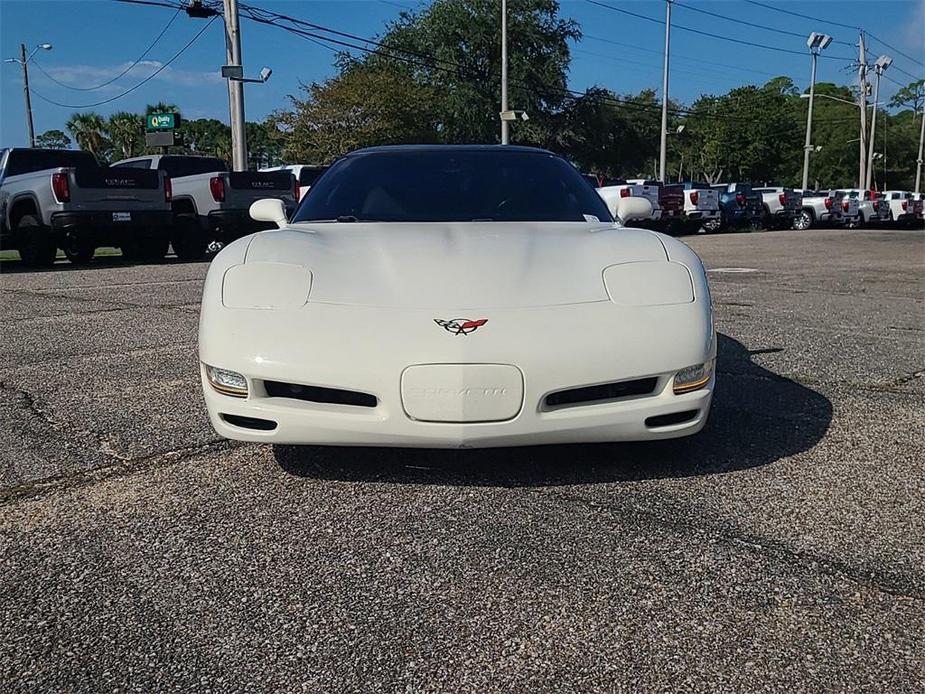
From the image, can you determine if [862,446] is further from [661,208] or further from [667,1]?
[667,1]

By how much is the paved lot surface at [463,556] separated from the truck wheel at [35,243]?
857cm

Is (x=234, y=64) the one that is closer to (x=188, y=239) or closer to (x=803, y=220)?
(x=188, y=239)

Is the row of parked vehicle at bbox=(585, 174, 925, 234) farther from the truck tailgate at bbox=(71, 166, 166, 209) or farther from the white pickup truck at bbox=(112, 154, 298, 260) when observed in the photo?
the truck tailgate at bbox=(71, 166, 166, 209)

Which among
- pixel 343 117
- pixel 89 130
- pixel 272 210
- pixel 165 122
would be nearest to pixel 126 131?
pixel 89 130

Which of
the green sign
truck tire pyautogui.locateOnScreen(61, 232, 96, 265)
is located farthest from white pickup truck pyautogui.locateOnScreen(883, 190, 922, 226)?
truck tire pyautogui.locateOnScreen(61, 232, 96, 265)

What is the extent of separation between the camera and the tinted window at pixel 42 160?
13.1 metres

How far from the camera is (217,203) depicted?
44.2ft

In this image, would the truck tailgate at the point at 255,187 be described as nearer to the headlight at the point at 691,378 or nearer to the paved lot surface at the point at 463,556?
the paved lot surface at the point at 463,556

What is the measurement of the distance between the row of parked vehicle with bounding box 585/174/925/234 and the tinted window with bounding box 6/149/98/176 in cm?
1101

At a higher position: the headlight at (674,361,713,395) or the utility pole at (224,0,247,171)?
the utility pole at (224,0,247,171)

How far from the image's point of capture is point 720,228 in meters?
28.0

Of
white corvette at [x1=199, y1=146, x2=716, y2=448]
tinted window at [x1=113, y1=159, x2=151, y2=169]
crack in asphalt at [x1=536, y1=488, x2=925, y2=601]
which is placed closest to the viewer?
crack in asphalt at [x1=536, y1=488, x2=925, y2=601]

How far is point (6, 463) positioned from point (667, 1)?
41376 millimetres

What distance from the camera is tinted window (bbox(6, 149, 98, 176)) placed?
1307 cm
